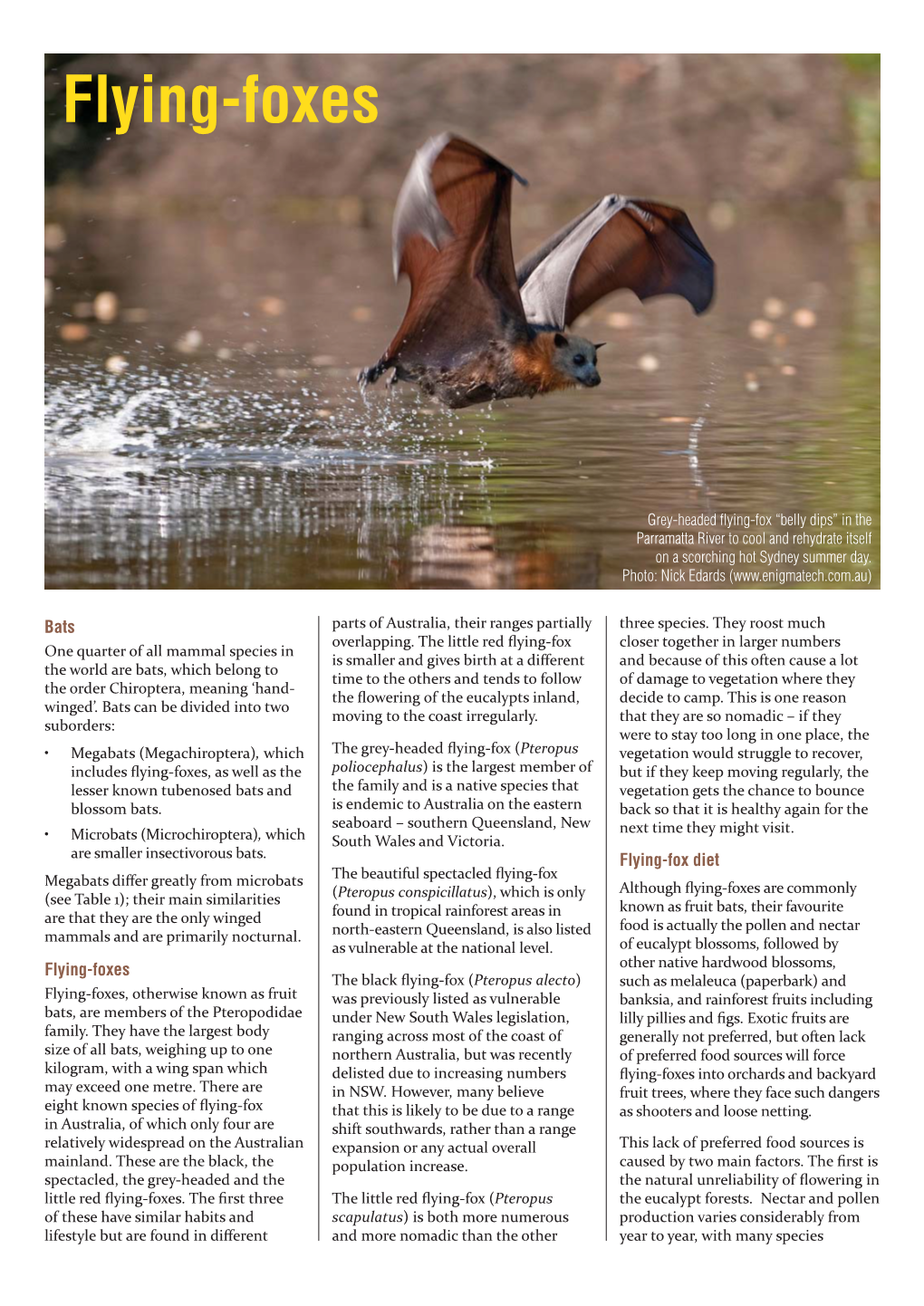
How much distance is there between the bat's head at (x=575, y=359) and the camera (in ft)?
31.6

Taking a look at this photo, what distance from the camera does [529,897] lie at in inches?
256

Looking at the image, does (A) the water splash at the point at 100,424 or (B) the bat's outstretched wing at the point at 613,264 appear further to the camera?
(A) the water splash at the point at 100,424

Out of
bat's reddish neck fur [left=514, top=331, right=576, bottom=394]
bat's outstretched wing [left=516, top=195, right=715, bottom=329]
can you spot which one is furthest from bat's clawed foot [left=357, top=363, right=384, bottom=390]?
bat's outstretched wing [left=516, top=195, right=715, bottom=329]

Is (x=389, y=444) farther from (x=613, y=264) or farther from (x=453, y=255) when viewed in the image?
(x=613, y=264)

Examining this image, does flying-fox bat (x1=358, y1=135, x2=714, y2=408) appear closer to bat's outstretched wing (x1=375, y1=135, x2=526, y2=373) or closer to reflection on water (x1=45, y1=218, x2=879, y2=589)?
bat's outstretched wing (x1=375, y1=135, x2=526, y2=373)

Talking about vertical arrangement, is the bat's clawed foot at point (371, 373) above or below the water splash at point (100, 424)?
above

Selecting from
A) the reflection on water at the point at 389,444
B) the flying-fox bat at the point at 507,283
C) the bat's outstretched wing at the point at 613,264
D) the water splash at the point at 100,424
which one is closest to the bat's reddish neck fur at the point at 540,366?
the flying-fox bat at the point at 507,283

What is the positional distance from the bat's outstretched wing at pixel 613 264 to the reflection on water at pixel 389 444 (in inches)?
31.9

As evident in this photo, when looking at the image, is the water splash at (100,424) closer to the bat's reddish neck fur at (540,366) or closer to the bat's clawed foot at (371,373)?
the bat's clawed foot at (371,373)

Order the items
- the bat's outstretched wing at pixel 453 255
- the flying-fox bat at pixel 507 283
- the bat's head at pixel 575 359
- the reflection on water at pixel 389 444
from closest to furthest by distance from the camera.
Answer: the bat's outstretched wing at pixel 453 255, the reflection on water at pixel 389 444, the flying-fox bat at pixel 507 283, the bat's head at pixel 575 359
